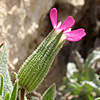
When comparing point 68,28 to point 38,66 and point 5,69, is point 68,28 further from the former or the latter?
point 5,69

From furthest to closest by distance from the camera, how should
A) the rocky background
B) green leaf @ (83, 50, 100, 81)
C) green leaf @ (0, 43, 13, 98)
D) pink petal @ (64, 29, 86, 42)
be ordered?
green leaf @ (83, 50, 100, 81) < the rocky background < green leaf @ (0, 43, 13, 98) < pink petal @ (64, 29, 86, 42)

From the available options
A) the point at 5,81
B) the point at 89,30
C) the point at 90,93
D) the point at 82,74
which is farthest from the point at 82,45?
the point at 5,81

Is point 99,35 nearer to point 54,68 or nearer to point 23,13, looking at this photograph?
point 54,68

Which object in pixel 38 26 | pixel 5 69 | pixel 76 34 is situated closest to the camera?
pixel 76 34

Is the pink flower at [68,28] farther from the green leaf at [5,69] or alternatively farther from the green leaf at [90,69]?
the green leaf at [90,69]

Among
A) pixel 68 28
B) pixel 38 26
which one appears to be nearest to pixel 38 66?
pixel 68 28

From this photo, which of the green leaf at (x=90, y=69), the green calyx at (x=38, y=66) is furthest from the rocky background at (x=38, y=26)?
the green calyx at (x=38, y=66)

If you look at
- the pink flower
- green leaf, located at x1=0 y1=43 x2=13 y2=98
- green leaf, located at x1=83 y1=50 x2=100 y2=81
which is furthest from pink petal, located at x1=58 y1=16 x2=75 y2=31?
green leaf, located at x1=83 y1=50 x2=100 y2=81

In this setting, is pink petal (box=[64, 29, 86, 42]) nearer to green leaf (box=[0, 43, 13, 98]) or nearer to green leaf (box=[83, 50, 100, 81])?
green leaf (box=[0, 43, 13, 98])
